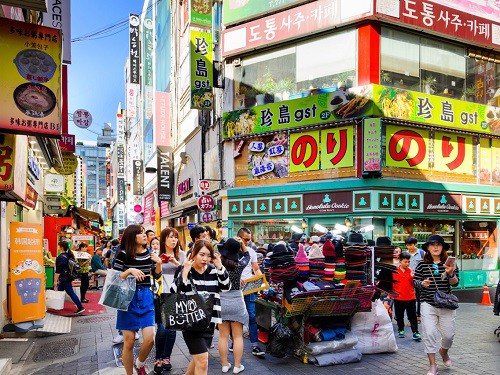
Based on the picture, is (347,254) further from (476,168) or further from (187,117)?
(187,117)

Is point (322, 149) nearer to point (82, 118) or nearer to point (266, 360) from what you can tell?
point (82, 118)

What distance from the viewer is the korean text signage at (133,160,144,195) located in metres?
45.6

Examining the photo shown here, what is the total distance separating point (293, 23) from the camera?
56.4ft

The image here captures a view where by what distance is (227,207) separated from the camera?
1902 centimetres

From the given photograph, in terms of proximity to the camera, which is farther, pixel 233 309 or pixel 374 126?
pixel 374 126

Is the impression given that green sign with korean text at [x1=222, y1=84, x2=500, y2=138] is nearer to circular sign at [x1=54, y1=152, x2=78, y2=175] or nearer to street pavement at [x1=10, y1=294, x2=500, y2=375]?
circular sign at [x1=54, y1=152, x2=78, y2=175]

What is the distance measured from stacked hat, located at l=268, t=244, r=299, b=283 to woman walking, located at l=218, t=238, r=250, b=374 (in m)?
0.62

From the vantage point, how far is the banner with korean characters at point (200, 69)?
833 inches

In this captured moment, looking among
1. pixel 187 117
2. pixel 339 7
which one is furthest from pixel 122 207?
pixel 339 7

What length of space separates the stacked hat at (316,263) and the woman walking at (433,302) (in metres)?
1.41

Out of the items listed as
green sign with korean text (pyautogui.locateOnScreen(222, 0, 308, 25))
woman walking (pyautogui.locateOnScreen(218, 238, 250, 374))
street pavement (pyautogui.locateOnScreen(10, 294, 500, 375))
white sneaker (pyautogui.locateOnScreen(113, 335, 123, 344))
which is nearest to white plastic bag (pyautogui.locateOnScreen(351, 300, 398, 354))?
street pavement (pyautogui.locateOnScreen(10, 294, 500, 375))

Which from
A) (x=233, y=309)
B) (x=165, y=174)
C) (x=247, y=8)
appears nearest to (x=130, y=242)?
(x=233, y=309)

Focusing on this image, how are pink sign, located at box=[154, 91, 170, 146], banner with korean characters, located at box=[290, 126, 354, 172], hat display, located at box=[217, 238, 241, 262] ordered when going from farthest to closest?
pink sign, located at box=[154, 91, 170, 146] < banner with korean characters, located at box=[290, 126, 354, 172] < hat display, located at box=[217, 238, 241, 262]

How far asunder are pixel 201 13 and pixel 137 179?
26.5m
